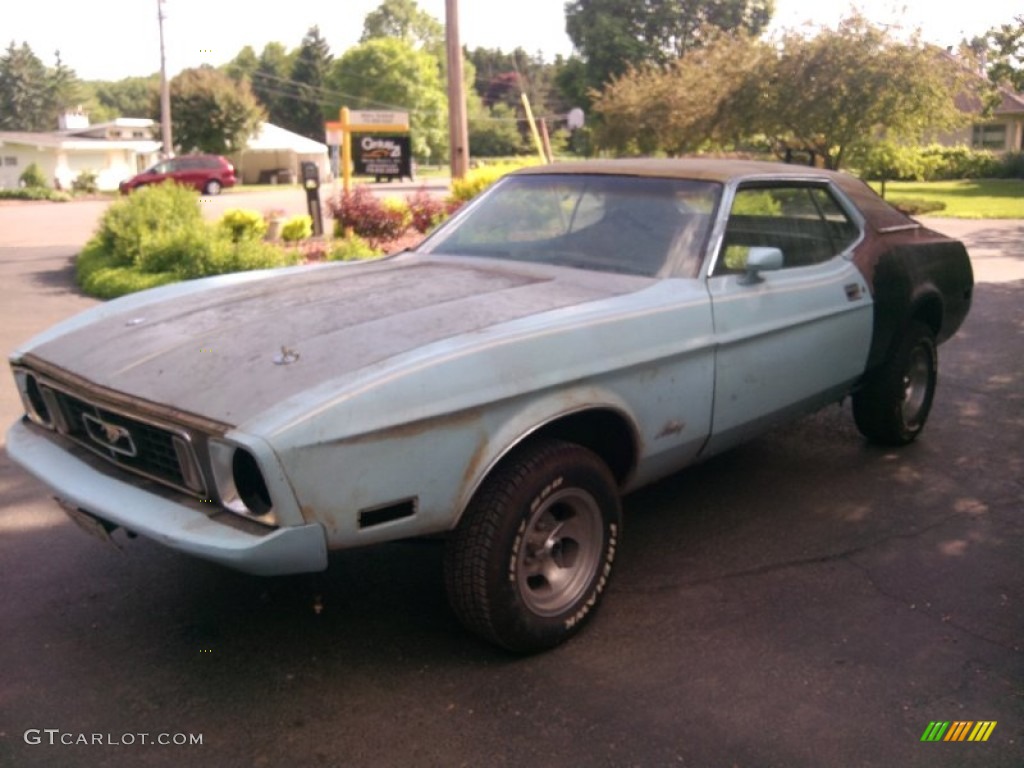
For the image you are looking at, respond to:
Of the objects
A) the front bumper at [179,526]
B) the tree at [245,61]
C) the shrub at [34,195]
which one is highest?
the tree at [245,61]

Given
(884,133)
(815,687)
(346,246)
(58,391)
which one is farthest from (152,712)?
(884,133)

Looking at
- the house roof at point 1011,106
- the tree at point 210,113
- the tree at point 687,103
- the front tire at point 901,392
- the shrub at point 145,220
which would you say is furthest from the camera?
the tree at point 210,113

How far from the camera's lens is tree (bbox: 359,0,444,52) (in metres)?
93.1

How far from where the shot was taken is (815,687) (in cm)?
321

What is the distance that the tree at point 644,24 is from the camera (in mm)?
56625

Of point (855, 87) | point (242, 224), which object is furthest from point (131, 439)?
point (855, 87)

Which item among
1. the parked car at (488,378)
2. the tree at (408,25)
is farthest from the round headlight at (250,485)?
the tree at (408,25)

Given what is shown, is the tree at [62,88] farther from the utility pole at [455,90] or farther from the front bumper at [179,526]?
the front bumper at [179,526]

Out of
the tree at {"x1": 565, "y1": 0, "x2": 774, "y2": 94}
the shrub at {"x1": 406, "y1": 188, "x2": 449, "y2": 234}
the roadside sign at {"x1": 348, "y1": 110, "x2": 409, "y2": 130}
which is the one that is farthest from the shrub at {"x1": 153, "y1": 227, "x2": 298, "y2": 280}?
the tree at {"x1": 565, "y1": 0, "x2": 774, "y2": 94}

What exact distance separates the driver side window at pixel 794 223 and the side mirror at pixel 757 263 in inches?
11.0

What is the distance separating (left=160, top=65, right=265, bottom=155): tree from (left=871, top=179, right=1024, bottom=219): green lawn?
3267cm

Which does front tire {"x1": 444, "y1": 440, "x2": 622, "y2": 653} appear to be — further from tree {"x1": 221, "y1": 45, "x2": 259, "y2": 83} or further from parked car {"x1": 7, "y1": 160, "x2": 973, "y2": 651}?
tree {"x1": 221, "y1": 45, "x2": 259, "y2": 83}

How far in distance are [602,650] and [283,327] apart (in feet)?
5.18

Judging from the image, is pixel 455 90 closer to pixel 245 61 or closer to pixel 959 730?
pixel 959 730
